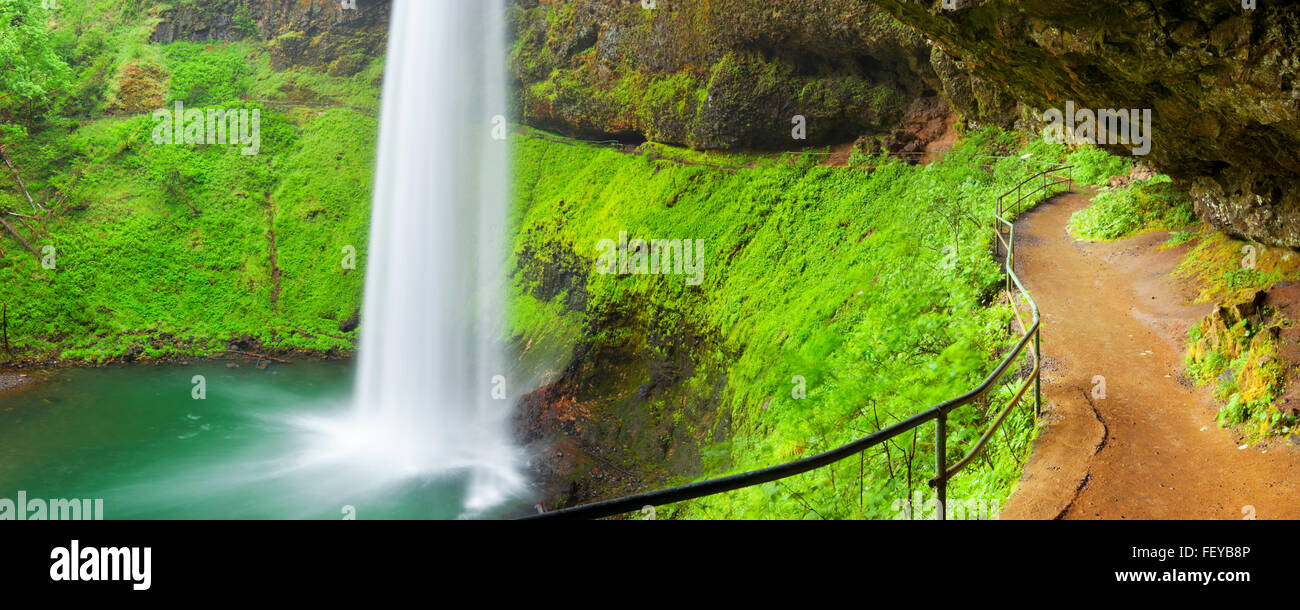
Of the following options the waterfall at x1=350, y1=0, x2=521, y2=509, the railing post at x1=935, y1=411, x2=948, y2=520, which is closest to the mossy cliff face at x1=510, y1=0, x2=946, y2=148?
the waterfall at x1=350, y1=0, x2=521, y2=509

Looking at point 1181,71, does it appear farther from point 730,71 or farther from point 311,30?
point 311,30

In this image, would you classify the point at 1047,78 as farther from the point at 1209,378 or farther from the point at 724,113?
the point at 724,113

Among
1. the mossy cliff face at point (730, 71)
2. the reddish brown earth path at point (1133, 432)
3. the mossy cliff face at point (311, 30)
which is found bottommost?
the reddish brown earth path at point (1133, 432)

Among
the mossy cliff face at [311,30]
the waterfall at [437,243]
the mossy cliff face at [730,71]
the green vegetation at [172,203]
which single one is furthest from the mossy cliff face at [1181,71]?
the mossy cliff face at [311,30]

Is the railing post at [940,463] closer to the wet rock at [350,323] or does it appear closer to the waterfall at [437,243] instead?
the waterfall at [437,243]

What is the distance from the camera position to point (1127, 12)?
667 cm

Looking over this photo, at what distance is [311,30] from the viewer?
108 ft

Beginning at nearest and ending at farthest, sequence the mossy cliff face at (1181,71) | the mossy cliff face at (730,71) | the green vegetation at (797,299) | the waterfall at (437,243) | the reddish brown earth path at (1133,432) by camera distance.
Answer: the reddish brown earth path at (1133,432) < the mossy cliff face at (1181,71) < the green vegetation at (797,299) < the mossy cliff face at (730,71) < the waterfall at (437,243)

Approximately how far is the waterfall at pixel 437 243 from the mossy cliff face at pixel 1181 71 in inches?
544

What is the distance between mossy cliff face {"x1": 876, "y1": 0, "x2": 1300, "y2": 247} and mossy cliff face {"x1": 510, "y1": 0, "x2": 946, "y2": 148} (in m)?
9.14

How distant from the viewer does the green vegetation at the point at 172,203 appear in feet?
81.9

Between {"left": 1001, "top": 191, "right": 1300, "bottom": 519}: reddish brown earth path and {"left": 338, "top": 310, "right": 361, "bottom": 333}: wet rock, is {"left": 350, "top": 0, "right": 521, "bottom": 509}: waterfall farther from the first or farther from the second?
{"left": 1001, "top": 191, "right": 1300, "bottom": 519}: reddish brown earth path

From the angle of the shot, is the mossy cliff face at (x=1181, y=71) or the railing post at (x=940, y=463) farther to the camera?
the mossy cliff face at (x=1181, y=71)

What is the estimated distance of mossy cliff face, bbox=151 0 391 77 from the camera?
3253 cm
